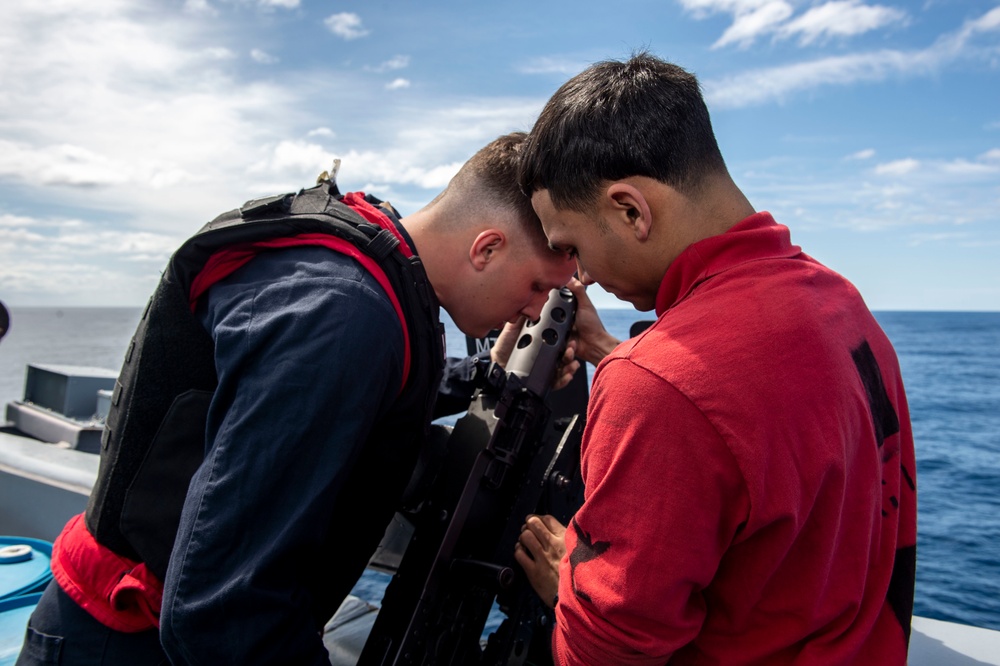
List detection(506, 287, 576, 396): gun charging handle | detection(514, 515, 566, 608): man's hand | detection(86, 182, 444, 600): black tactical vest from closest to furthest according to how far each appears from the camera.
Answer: detection(86, 182, 444, 600): black tactical vest, detection(514, 515, 566, 608): man's hand, detection(506, 287, 576, 396): gun charging handle

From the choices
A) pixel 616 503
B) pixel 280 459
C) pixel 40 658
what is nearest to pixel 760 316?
pixel 616 503

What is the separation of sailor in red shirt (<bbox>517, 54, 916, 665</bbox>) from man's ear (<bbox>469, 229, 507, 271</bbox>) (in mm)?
672

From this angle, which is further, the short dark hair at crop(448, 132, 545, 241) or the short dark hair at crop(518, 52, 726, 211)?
the short dark hair at crop(448, 132, 545, 241)

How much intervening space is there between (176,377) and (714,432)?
1.27 m

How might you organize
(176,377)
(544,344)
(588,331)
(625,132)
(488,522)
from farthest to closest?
(588,331)
(544,344)
(488,522)
(176,377)
(625,132)

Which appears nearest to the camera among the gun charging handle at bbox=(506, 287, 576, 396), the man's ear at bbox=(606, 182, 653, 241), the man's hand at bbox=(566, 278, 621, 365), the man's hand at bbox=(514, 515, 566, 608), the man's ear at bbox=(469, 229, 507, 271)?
the man's ear at bbox=(606, 182, 653, 241)

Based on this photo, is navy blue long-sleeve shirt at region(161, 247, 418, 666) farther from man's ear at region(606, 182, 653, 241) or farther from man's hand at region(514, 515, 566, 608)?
man's hand at region(514, 515, 566, 608)

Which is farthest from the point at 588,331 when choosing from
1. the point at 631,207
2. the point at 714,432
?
the point at 714,432

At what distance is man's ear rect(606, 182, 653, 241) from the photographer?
1.41m

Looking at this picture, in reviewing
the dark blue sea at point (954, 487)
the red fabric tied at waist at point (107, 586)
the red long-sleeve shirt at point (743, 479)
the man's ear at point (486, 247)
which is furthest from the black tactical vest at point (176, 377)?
the dark blue sea at point (954, 487)

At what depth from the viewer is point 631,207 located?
1444 millimetres

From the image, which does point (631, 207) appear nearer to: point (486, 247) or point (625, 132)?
point (625, 132)

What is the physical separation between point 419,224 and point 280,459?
99 centimetres

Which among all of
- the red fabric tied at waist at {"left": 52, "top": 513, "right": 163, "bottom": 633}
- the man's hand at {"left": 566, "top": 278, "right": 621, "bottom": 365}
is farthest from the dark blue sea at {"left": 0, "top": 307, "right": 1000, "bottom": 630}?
the red fabric tied at waist at {"left": 52, "top": 513, "right": 163, "bottom": 633}
